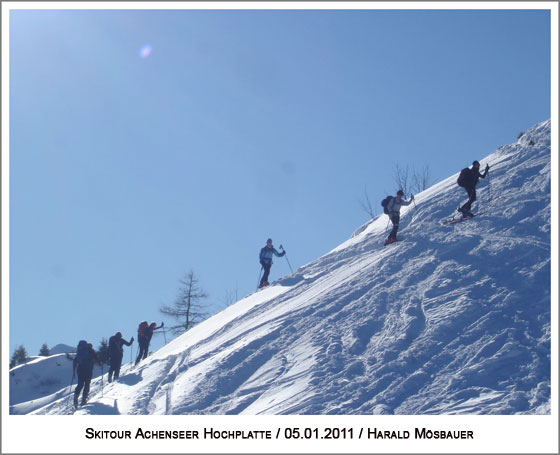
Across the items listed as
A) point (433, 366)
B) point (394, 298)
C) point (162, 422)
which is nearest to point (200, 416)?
point (162, 422)

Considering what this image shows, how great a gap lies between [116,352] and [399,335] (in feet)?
31.3

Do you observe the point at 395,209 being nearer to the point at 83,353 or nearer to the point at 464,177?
the point at 464,177

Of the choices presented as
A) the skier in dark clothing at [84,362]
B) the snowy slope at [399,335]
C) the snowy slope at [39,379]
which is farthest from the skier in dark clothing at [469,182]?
the snowy slope at [39,379]

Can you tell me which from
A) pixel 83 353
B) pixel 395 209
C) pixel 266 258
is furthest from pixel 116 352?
pixel 395 209

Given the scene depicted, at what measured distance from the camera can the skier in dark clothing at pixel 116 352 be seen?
18422 mm

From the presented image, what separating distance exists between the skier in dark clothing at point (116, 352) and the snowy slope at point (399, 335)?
0.75 metres

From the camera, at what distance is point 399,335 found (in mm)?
13742

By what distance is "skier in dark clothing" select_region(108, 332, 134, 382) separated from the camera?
1842cm

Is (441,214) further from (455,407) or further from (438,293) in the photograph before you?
(455,407)

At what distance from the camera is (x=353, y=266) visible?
1931cm

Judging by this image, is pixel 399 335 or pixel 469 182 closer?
pixel 399 335

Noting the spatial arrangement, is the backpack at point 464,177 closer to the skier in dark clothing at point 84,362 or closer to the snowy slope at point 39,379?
the skier in dark clothing at point 84,362

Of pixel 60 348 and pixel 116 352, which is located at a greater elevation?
pixel 60 348

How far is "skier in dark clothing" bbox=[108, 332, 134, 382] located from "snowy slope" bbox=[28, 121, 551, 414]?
75 cm
